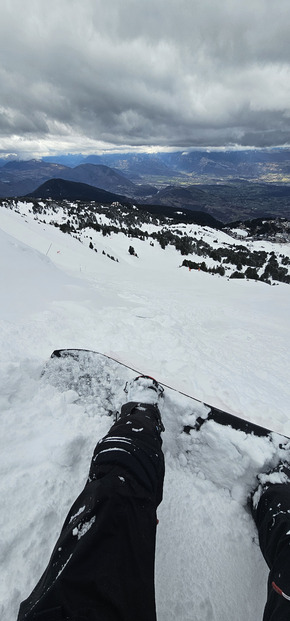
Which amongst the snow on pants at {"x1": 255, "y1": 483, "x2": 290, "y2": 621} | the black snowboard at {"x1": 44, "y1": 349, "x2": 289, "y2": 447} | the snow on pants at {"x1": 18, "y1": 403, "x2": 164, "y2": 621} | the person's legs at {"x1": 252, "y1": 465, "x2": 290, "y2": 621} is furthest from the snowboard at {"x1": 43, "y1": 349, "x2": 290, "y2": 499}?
the snow on pants at {"x1": 18, "y1": 403, "x2": 164, "y2": 621}

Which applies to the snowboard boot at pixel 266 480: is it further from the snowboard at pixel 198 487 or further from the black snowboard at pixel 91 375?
the black snowboard at pixel 91 375

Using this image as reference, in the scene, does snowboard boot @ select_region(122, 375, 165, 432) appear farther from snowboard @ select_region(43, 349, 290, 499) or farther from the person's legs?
the person's legs

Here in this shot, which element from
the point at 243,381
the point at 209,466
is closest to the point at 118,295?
the point at 243,381

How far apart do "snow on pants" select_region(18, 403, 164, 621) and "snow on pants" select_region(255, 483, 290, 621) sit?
0.96 meters

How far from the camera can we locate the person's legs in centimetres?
193

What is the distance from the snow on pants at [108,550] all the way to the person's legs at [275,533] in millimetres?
973

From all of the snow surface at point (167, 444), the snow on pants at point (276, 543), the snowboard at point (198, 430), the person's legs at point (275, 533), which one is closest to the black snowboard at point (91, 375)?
the snowboard at point (198, 430)

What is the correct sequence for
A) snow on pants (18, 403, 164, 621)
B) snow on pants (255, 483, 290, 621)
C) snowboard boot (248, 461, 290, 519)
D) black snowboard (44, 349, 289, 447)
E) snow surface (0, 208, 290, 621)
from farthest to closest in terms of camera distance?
black snowboard (44, 349, 289, 447), snowboard boot (248, 461, 290, 519), snow surface (0, 208, 290, 621), snow on pants (255, 483, 290, 621), snow on pants (18, 403, 164, 621)

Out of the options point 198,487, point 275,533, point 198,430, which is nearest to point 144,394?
point 198,430

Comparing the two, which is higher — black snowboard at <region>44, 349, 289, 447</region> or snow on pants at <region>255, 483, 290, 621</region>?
black snowboard at <region>44, 349, 289, 447</region>

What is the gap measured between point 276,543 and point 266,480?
2.55ft

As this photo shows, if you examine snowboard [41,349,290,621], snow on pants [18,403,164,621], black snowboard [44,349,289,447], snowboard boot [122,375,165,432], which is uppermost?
snow on pants [18,403,164,621]

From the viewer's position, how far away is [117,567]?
171 centimetres

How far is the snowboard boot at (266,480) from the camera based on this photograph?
3116 millimetres
